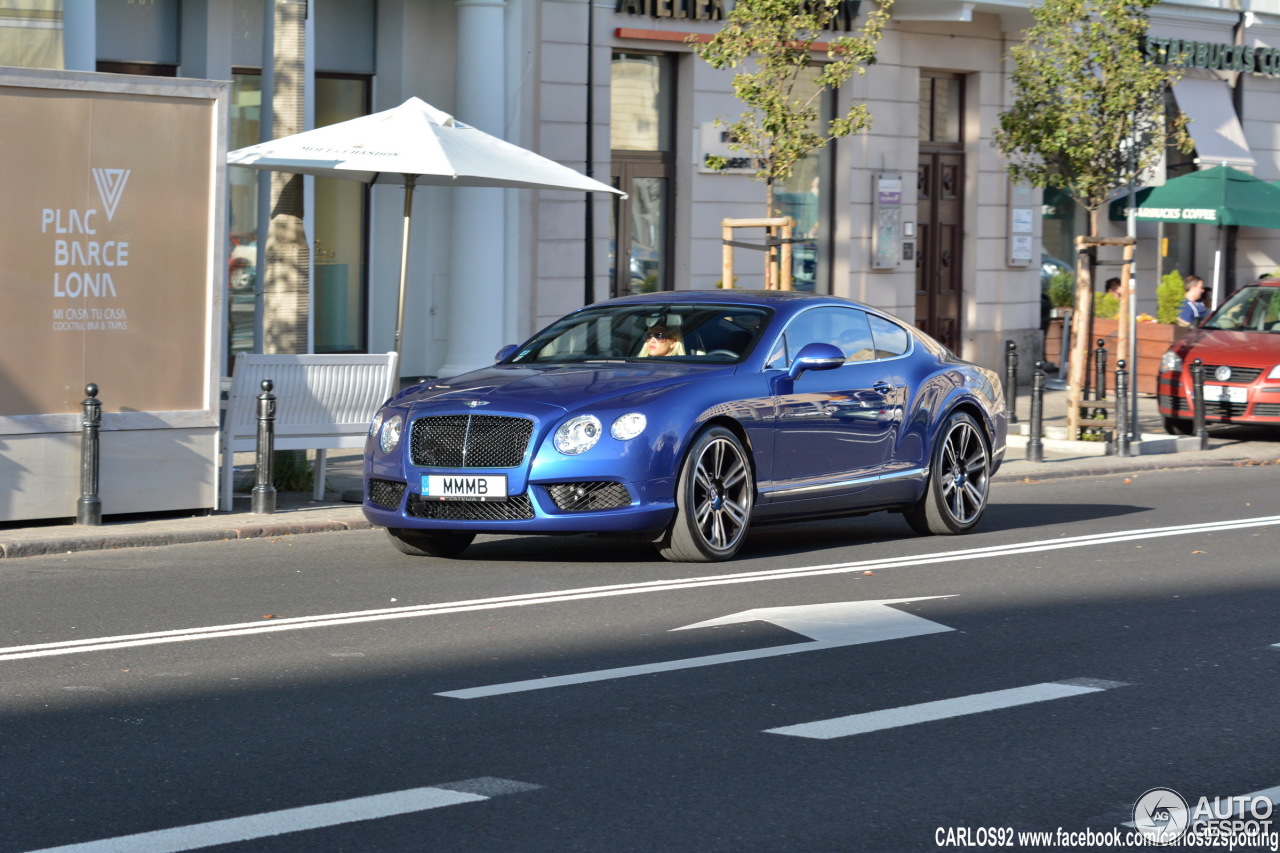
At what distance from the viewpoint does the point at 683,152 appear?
78.9ft

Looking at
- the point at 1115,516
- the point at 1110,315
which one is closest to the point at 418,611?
the point at 1115,516

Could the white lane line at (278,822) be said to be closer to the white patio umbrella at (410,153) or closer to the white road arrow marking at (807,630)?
the white road arrow marking at (807,630)

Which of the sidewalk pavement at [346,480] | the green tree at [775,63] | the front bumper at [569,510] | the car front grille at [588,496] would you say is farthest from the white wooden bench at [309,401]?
the green tree at [775,63]

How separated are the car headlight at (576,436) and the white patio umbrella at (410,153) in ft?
12.0

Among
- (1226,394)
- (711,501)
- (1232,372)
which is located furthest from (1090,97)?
(711,501)

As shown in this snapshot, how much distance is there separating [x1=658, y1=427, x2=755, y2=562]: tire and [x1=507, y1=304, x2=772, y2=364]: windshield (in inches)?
25.4

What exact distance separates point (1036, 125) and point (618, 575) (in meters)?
10.8

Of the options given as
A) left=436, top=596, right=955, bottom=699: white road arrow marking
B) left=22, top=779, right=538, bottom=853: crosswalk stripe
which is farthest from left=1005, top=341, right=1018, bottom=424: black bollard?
left=22, top=779, right=538, bottom=853: crosswalk stripe

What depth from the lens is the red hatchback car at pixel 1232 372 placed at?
20.6m

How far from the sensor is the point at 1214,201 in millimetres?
27828

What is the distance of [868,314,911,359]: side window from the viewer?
1237 centimetres

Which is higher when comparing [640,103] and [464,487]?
[640,103]

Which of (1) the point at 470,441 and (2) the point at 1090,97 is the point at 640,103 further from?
(1) the point at 470,441

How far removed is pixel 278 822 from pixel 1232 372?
56.7ft
